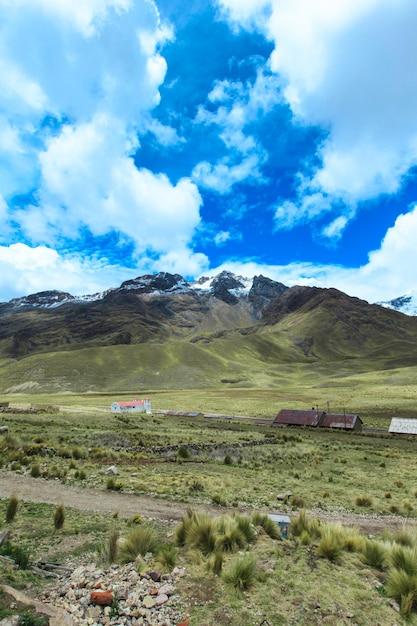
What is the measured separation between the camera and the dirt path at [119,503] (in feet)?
50.5

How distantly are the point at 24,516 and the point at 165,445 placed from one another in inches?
944

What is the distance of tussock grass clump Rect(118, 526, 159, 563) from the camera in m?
9.75

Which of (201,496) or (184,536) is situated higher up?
(184,536)

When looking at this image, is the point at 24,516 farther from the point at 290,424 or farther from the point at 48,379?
the point at 48,379

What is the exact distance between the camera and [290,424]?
228 ft

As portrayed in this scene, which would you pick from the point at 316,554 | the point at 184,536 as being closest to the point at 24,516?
the point at 184,536

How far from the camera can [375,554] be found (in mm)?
10148

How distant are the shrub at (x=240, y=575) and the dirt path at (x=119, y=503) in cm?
650

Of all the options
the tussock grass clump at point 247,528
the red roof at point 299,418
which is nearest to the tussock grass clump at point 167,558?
the tussock grass clump at point 247,528

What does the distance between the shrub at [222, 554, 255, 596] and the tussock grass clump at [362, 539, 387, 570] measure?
351 cm

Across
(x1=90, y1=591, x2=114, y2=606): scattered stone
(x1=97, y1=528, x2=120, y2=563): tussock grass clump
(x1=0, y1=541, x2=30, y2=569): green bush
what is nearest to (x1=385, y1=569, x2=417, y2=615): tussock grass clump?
(x1=90, y1=591, x2=114, y2=606): scattered stone

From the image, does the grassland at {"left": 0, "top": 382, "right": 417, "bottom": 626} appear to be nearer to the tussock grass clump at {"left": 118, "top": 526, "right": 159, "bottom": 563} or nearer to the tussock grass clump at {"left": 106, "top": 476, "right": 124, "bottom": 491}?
the tussock grass clump at {"left": 106, "top": 476, "right": 124, "bottom": 491}

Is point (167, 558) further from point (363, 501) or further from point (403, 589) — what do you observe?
point (363, 501)

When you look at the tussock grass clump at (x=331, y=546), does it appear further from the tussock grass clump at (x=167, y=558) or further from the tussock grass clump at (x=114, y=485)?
the tussock grass clump at (x=114, y=485)
